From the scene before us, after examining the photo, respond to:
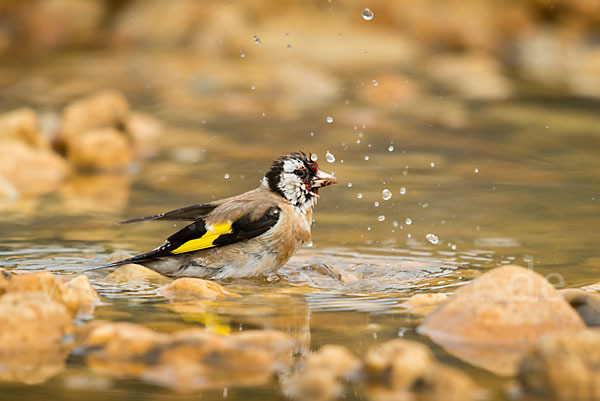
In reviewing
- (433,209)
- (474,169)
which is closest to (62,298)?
(433,209)

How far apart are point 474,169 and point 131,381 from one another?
6259 millimetres

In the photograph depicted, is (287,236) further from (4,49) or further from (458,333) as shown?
(4,49)

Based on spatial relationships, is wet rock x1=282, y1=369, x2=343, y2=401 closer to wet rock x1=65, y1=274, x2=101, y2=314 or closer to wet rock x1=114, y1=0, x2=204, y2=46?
wet rock x1=65, y1=274, x2=101, y2=314

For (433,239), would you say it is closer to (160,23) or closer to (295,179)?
(295,179)

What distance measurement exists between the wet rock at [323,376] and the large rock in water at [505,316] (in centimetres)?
61

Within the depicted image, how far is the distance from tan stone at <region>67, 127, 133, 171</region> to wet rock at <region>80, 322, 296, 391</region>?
247 inches

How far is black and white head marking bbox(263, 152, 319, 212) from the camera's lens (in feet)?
22.1

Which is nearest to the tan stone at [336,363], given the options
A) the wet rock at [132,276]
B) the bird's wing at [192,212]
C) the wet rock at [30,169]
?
the wet rock at [132,276]

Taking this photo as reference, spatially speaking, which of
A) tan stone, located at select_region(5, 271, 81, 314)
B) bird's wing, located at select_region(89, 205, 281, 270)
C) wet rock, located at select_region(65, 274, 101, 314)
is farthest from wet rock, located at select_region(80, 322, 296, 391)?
bird's wing, located at select_region(89, 205, 281, 270)

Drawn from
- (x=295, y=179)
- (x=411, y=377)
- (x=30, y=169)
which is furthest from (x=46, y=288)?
(x=30, y=169)

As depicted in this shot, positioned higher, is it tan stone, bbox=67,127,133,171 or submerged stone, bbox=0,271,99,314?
tan stone, bbox=67,127,133,171

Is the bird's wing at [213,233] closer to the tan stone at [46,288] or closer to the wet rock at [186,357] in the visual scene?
the tan stone at [46,288]

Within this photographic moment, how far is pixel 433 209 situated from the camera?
8.12m

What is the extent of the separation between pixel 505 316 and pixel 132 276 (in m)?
2.47
